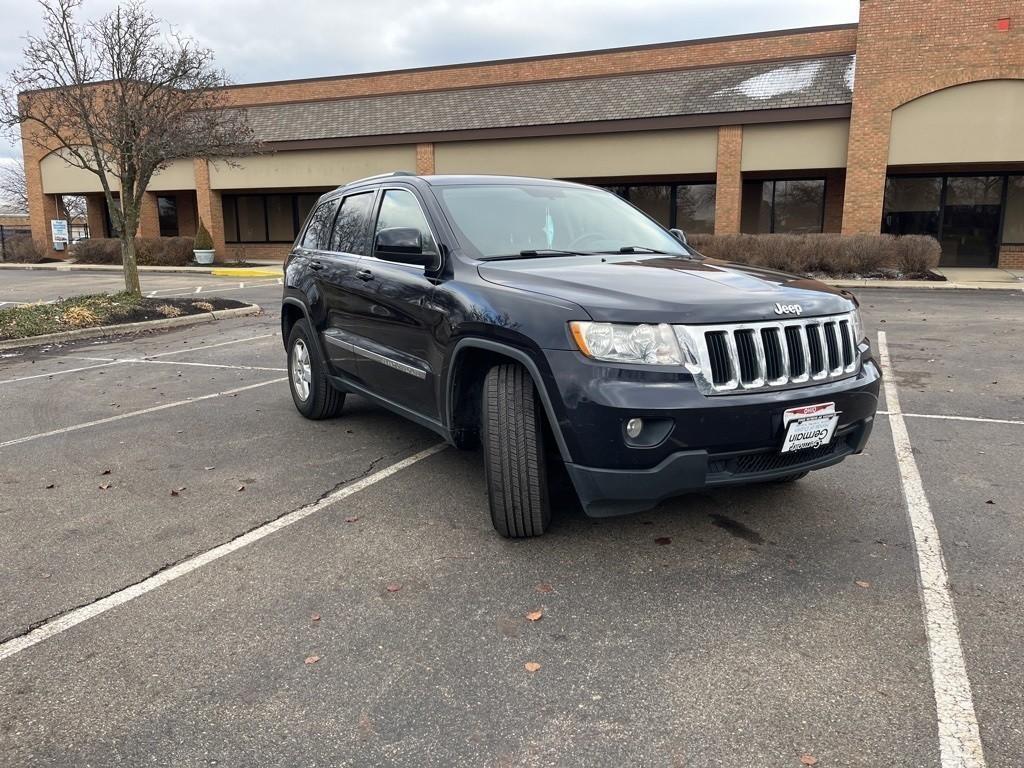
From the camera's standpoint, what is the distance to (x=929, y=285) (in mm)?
17891

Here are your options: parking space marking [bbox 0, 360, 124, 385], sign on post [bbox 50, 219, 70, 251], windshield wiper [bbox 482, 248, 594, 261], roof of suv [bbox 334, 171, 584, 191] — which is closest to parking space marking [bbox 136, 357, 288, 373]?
parking space marking [bbox 0, 360, 124, 385]

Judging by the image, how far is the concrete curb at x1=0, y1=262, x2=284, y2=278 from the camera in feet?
82.4

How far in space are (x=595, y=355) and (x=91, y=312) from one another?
12104mm

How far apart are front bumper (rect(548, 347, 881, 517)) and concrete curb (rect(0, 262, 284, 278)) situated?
22.4m

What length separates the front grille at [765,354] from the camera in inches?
126

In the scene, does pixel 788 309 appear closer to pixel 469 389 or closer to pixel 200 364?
pixel 469 389

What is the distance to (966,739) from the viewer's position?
2.33 metres

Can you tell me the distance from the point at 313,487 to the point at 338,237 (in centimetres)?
202

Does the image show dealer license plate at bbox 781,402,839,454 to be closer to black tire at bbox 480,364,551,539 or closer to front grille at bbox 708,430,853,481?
front grille at bbox 708,430,853,481

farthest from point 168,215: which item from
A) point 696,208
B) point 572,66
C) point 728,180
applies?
point 728,180

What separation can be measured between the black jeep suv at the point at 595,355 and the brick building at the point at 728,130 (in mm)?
18873

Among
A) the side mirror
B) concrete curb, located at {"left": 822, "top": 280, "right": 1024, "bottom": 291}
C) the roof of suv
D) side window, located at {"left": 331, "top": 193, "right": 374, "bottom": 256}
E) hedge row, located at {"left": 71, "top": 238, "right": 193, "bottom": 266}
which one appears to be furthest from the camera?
hedge row, located at {"left": 71, "top": 238, "right": 193, "bottom": 266}

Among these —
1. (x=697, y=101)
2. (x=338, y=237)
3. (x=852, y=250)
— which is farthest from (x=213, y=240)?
(x=338, y=237)

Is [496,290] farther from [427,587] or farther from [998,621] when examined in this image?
[998,621]
